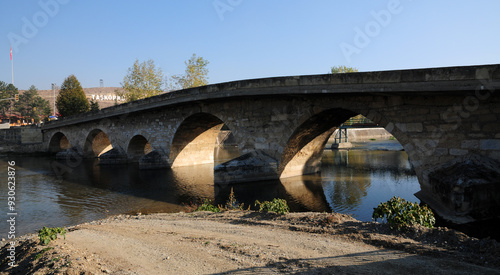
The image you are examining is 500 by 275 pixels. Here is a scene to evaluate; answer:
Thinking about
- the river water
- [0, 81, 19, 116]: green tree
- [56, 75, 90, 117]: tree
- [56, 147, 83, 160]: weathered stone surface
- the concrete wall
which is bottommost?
the river water

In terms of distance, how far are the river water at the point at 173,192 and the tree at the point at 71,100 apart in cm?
3056

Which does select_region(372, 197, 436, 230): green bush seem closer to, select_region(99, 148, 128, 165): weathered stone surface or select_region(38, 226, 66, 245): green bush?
select_region(38, 226, 66, 245): green bush

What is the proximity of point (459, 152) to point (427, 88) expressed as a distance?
6.54ft

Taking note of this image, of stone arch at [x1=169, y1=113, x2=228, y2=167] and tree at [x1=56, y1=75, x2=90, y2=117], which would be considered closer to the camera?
stone arch at [x1=169, y1=113, x2=228, y2=167]

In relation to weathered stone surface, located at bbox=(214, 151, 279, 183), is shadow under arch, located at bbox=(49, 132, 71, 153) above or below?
above

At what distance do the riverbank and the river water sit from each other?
3682 mm

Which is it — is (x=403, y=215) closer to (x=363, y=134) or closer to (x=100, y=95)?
(x=363, y=134)

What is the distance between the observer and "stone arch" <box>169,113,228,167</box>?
64.9 ft

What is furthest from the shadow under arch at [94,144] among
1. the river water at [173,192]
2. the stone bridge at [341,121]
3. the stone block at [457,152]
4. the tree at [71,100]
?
the stone block at [457,152]

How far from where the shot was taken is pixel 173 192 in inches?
549

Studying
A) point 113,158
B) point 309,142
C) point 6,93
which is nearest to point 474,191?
point 309,142

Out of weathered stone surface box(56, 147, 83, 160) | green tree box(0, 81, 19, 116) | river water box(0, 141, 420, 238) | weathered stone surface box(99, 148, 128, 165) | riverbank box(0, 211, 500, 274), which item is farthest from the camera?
green tree box(0, 81, 19, 116)

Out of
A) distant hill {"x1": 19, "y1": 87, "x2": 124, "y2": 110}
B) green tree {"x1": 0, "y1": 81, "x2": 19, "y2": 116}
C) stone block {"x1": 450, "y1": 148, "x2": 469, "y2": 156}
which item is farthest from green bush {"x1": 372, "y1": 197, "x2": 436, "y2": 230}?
distant hill {"x1": 19, "y1": 87, "x2": 124, "y2": 110}

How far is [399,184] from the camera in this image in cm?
1377
